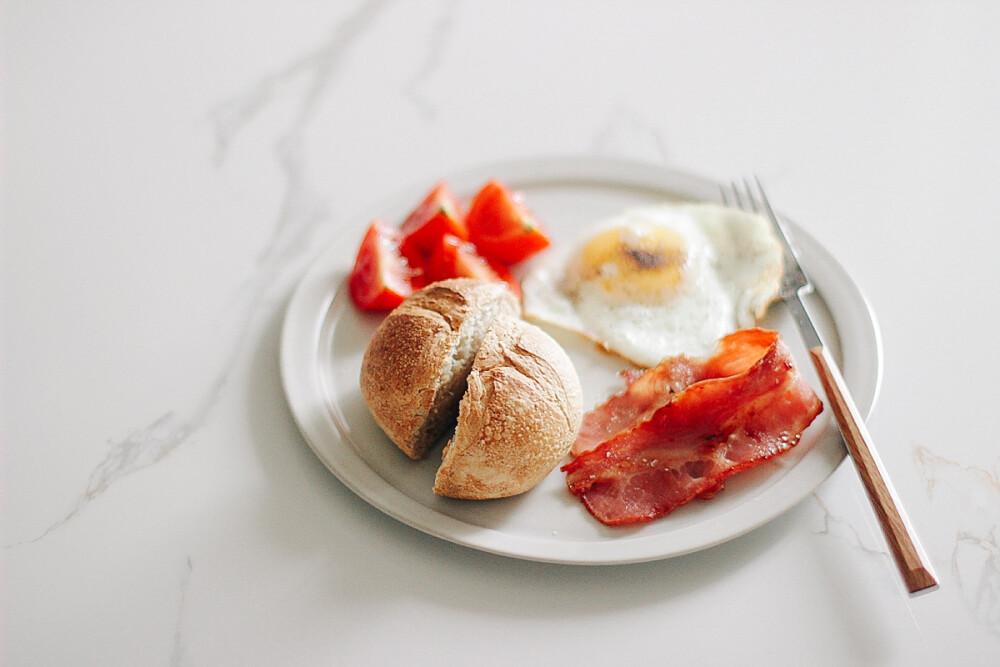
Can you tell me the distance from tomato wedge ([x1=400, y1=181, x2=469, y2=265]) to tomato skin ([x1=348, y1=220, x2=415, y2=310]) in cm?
4

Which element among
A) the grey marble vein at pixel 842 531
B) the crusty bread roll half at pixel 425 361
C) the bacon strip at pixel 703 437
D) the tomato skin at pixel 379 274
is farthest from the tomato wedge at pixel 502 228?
the grey marble vein at pixel 842 531

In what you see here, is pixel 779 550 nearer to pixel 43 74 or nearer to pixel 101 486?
pixel 101 486

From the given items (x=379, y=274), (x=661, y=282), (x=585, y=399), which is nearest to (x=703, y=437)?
(x=585, y=399)

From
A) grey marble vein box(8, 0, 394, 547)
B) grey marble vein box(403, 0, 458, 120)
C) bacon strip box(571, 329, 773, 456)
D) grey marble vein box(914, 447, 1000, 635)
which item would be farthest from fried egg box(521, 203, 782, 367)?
grey marble vein box(403, 0, 458, 120)

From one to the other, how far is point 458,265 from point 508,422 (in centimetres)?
69

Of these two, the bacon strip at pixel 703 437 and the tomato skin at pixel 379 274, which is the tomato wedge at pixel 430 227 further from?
the bacon strip at pixel 703 437

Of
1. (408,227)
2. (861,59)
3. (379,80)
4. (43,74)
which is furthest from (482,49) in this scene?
(43,74)

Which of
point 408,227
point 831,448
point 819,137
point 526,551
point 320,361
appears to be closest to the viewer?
point 526,551

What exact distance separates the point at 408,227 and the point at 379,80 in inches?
40.6

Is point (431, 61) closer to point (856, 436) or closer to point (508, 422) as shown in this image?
point (508, 422)

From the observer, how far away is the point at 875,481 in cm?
170

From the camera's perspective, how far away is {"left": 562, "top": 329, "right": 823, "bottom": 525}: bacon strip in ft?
5.88

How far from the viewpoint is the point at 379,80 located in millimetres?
3223

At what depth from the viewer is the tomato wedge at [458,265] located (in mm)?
2262
